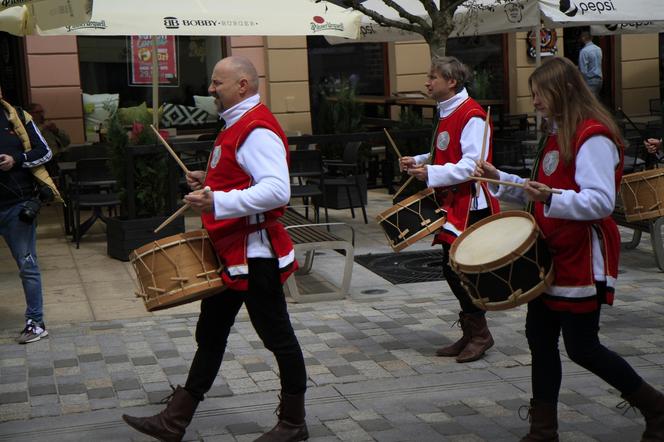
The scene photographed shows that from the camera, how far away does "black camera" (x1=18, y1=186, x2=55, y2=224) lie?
23.0ft

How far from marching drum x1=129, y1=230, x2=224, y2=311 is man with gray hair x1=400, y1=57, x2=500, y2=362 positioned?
5.63 ft

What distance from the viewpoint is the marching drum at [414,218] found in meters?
6.34

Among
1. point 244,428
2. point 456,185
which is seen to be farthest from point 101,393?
point 456,185

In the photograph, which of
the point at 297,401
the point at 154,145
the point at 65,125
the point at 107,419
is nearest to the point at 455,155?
the point at 297,401

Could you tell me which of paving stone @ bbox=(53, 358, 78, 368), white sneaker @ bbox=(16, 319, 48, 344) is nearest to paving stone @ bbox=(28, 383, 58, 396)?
paving stone @ bbox=(53, 358, 78, 368)

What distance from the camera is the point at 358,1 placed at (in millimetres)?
10227

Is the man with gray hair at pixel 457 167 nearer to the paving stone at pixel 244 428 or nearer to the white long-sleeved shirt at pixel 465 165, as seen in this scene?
the white long-sleeved shirt at pixel 465 165

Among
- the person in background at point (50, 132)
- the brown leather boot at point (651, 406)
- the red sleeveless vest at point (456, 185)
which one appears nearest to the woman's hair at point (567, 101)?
the brown leather boot at point (651, 406)

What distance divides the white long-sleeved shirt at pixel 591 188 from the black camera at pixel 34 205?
3842 mm

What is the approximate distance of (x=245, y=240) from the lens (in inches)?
189

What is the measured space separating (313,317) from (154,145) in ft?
11.7

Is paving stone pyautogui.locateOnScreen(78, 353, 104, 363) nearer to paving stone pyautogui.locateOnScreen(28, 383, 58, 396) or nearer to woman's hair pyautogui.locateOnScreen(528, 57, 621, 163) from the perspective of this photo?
paving stone pyautogui.locateOnScreen(28, 383, 58, 396)

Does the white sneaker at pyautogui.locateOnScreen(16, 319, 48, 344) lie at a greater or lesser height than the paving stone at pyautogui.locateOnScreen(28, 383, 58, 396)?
greater

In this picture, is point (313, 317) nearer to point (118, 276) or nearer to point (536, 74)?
point (118, 276)
